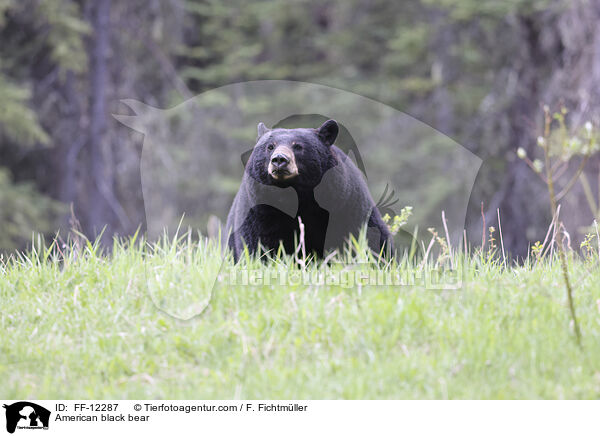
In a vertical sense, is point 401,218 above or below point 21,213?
below

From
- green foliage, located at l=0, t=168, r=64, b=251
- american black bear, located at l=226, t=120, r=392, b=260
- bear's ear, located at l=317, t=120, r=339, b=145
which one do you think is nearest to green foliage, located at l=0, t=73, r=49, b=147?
green foliage, located at l=0, t=168, r=64, b=251

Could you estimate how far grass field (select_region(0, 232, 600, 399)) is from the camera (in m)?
2.66

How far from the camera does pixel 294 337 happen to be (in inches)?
115

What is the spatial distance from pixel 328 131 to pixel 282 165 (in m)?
0.38

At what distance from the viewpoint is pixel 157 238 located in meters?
3.87

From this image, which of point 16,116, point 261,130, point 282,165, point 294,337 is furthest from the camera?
point 16,116

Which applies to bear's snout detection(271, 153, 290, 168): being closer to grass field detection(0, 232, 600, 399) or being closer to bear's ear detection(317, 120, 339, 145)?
bear's ear detection(317, 120, 339, 145)

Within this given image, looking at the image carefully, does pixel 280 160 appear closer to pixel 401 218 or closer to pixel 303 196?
pixel 303 196

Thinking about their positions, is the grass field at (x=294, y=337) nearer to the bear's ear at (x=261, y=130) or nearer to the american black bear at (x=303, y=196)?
the american black bear at (x=303, y=196)

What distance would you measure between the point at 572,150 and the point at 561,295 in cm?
77

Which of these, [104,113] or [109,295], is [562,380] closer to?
[109,295]
